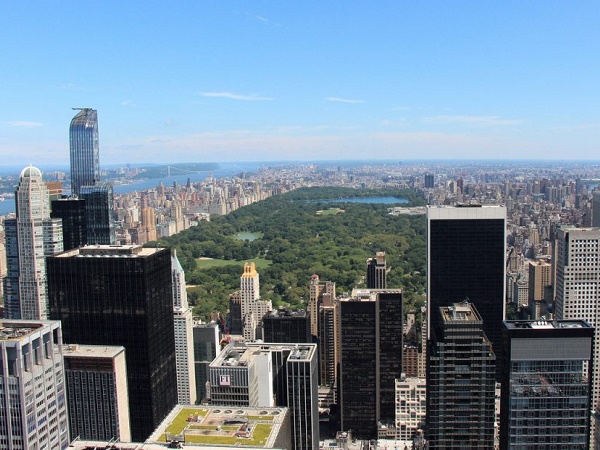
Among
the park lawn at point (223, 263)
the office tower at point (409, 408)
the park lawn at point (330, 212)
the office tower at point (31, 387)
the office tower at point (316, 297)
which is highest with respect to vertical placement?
the office tower at point (31, 387)

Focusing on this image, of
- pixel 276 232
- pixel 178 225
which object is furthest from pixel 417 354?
pixel 178 225

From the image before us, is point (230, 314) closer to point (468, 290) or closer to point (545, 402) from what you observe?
point (468, 290)

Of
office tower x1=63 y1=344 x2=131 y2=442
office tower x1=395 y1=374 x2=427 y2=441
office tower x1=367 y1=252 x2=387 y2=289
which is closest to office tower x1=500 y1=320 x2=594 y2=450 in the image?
office tower x1=63 y1=344 x2=131 y2=442

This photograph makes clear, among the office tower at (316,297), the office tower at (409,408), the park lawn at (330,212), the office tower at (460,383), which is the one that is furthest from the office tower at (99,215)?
the park lawn at (330,212)

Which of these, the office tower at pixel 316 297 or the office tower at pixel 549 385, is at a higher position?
the office tower at pixel 549 385

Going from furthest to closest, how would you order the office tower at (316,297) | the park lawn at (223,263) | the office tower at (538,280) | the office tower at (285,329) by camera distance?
the park lawn at (223,263), the office tower at (538,280), the office tower at (316,297), the office tower at (285,329)

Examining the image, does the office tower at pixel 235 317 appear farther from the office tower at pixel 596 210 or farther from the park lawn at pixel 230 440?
the park lawn at pixel 230 440
